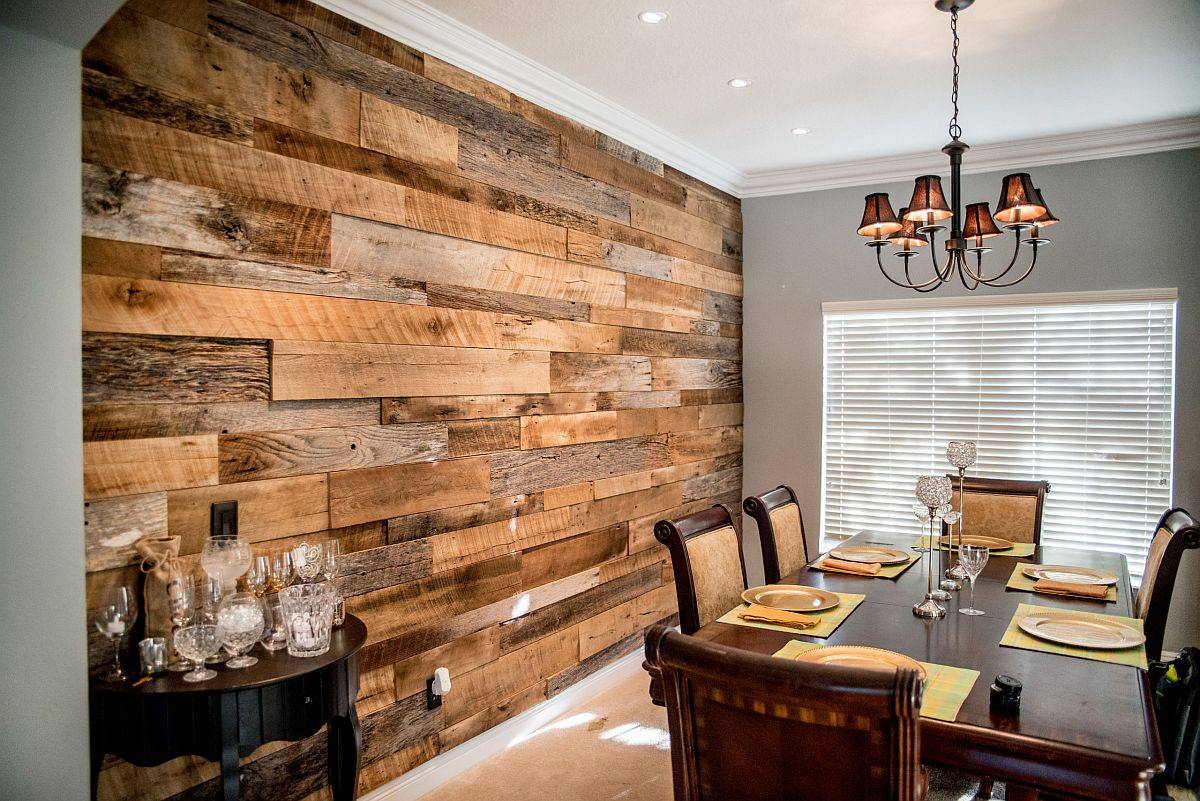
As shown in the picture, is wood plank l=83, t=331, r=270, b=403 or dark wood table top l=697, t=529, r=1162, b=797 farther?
wood plank l=83, t=331, r=270, b=403

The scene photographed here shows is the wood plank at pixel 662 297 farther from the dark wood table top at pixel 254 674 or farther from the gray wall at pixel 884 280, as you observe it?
the dark wood table top at pixel 254 674

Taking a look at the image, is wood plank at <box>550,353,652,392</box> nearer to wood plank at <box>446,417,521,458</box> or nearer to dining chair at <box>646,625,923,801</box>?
wood plank at <box>446,417,521,458</box>

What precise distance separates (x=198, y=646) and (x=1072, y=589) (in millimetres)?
2552

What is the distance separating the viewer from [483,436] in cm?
305

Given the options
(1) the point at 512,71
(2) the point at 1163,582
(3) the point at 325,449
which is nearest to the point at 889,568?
(2) the point at 1163,582

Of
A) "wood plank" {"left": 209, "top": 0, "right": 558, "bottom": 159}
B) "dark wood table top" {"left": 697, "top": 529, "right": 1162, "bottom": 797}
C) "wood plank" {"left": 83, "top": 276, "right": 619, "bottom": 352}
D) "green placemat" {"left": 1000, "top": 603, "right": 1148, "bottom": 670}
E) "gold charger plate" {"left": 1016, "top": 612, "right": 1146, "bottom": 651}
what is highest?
"wood plank" {"left": 209, "top": 0, "right": 558, "bottom": 159}

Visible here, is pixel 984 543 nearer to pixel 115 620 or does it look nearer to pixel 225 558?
pixel 225 558

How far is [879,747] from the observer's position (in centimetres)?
131

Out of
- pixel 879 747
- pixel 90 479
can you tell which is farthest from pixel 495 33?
pixel 879 747

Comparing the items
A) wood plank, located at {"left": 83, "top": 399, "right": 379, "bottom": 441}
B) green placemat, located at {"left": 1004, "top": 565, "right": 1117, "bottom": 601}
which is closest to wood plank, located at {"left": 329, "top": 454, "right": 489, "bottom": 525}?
wood plank, located at {"left": 83, "top": 399, "right": 379, "bottom": 441}

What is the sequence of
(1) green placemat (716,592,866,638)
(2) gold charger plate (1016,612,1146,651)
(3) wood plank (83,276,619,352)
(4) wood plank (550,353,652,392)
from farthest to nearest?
(4) wood plank (550,353,652,392), (1) green placemat (716,592,866,638), (2) gold charger plate (1016,612,1146,651), (3) wood plank (83,276,619,352)

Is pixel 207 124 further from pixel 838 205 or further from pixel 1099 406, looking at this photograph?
pixel 1099 406

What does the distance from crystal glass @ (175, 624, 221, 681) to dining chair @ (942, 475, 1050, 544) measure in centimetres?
305

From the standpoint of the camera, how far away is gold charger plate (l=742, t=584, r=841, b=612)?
238 centimetres
